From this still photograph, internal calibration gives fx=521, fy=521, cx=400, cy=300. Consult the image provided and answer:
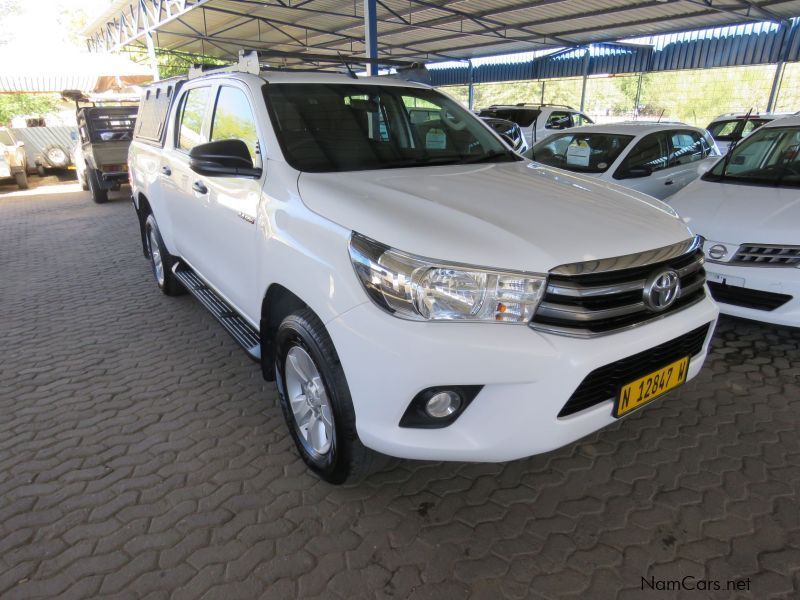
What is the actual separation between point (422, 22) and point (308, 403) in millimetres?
16887

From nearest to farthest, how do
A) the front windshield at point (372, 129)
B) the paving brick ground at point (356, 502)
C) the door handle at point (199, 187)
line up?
the paving brick ground at point (356, 502) → the front windshield at point (372, 129) → the door handle at point (199, 187)

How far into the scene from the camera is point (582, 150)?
6.53 meters

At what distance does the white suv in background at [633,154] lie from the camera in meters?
6.12

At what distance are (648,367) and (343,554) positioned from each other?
144 centimetres

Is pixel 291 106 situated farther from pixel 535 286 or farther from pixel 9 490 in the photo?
pixel 9 490

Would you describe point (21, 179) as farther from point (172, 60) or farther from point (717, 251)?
point (717, 251)

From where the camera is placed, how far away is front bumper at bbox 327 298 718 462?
5.77ft

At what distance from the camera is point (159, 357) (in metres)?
→ 3.87

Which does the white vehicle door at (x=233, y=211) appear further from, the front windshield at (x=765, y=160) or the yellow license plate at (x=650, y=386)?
the front windshield at (x=765, y=160)

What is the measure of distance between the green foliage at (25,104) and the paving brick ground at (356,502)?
1250 inches

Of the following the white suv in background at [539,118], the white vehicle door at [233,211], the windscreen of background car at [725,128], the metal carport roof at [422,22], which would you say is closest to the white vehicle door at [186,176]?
the white vehicle door at [233,211]

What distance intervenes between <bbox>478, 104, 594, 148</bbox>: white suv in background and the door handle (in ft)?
37.9

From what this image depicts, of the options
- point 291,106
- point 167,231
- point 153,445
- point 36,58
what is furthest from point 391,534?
point 36,58

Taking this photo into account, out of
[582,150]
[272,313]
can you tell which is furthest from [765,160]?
[272,313]
